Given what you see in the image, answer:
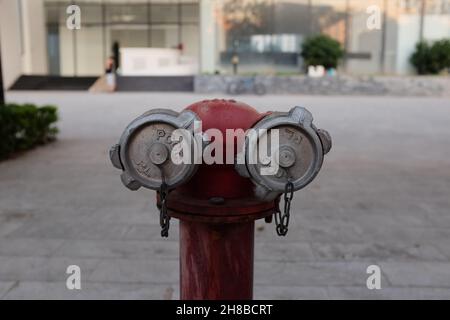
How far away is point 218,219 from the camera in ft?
6.32

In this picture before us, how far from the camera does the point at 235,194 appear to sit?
198 cm

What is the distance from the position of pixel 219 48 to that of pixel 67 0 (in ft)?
31.8

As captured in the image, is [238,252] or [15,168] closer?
[238,252]

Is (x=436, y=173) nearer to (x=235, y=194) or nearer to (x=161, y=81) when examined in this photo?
(x=235, y=194)

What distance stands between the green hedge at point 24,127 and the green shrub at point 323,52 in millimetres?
18663

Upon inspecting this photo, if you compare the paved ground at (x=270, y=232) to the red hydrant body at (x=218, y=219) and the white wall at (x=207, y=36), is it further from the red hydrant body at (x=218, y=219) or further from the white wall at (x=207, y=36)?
the white wall at (x=207, y=36)

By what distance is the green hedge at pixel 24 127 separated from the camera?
8.63m

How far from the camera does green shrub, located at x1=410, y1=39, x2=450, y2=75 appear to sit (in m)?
26.8

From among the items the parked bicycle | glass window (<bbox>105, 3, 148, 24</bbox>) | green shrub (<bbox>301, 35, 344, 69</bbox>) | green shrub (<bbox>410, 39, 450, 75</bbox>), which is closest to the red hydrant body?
the parked bicycle

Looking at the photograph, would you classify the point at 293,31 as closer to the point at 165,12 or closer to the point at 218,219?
the point at 165,12

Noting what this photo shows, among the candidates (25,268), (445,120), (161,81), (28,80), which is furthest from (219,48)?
(25,268)

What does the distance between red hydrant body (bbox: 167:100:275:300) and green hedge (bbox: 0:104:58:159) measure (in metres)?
7.21

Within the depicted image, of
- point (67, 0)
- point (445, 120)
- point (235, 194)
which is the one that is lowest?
point (445, 120)

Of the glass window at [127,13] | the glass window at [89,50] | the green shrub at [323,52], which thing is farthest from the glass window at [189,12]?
the green shrub at [323,52]
